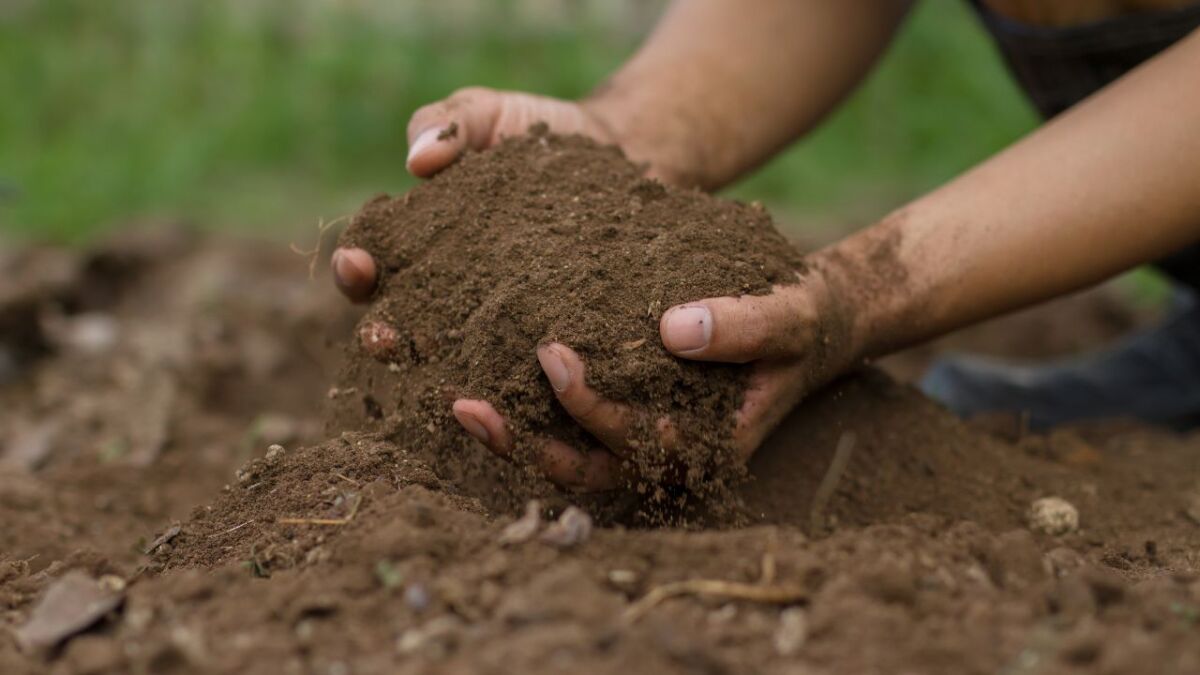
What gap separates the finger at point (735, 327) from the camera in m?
1.69

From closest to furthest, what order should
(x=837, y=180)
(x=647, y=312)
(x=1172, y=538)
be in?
(x=647, y=312) < (x=1172, y=538) < (x=837, y=180)

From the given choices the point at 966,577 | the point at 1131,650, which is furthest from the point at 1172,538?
the point at 1131,650

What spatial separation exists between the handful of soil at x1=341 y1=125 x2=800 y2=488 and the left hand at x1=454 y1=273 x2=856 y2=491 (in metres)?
0.02

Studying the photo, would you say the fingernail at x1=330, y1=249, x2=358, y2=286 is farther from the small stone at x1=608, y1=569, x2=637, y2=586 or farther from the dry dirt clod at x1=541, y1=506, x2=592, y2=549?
the small stone at x1=608, y1=569, x2=637, y2=586

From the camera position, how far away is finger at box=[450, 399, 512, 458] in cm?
176

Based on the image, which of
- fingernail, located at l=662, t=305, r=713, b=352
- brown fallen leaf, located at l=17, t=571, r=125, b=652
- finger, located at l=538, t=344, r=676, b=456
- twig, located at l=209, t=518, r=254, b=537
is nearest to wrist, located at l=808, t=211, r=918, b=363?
fingernail, located at l=662, t=305, r=713, b=352

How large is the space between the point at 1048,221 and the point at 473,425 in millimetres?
1102

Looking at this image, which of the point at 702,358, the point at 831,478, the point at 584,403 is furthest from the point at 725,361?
the point at 831,478

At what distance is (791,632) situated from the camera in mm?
1261

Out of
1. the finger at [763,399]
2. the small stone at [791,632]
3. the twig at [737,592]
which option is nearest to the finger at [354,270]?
the finger at [763,399]

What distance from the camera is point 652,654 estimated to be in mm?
1187

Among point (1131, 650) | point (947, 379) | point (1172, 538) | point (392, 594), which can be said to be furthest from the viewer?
point (947, 379)

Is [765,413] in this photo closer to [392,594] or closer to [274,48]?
[392,594]

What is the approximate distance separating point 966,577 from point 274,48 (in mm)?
5609
